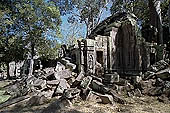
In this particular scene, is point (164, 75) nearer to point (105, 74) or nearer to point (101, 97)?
point (105, 74)

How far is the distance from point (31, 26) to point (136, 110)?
48.0ft

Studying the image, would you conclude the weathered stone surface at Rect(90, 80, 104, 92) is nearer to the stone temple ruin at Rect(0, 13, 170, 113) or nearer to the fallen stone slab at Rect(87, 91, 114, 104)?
the stone temple ruin at Rect(0, 13, 170, 113)

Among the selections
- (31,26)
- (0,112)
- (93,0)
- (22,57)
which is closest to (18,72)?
(22,57)

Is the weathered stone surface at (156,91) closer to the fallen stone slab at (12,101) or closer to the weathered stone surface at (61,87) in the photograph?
the weathered stone surface at (61,87)

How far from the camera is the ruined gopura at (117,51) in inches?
468

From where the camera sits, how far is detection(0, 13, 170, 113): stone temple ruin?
807 cm

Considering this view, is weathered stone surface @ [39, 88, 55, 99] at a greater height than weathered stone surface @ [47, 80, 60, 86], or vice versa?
weathered stone surface @ [47, 80, 60, 86]

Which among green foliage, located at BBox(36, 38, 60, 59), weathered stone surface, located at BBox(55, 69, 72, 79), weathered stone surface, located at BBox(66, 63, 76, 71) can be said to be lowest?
weathered stone surface, located at BBox(55, 69, 72, 79)

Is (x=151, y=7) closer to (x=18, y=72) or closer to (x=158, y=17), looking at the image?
(x=158, y=17)

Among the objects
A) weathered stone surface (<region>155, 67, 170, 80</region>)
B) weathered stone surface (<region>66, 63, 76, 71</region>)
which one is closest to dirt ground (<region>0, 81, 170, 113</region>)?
weathered stone surface (<region>155, 67, 170, 80</region>)

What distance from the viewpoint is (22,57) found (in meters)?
20.5

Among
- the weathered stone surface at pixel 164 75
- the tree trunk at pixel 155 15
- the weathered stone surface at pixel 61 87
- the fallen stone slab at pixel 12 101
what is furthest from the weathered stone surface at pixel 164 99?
the tree trunk at pixel 155 15

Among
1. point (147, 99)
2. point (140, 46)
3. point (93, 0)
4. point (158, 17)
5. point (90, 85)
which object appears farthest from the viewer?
point (93, 0)

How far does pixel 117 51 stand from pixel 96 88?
20.2 ft
